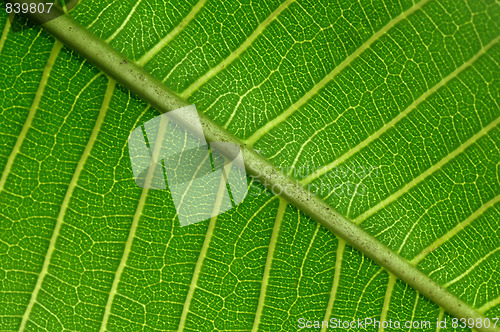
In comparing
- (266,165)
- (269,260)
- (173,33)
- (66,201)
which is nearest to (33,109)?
(66,201)

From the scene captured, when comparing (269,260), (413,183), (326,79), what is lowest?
(269,260)

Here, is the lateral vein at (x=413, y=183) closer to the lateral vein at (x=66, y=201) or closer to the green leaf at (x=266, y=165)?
the green leaf at (x=266, y=165)

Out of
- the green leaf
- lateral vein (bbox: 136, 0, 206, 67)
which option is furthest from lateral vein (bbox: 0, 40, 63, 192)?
lateral vein (bbox: 136, 0, 206, 67)

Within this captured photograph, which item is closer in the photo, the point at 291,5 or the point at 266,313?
the point at 291,5

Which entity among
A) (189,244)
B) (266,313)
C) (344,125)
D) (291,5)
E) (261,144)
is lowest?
(266,313)

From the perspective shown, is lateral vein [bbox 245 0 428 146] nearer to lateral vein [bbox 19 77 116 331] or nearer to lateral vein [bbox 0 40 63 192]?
lateral vein [bbox 19 77 116 331]

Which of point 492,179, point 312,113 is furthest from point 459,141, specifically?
point 312,113

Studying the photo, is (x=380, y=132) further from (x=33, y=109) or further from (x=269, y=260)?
(x=33, y=109)

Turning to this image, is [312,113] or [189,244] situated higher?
[312,113]

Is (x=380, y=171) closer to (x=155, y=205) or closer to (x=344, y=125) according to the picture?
(x=344, y=125)
